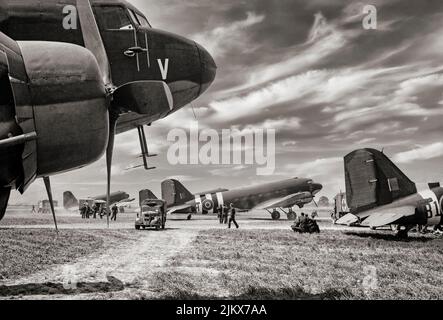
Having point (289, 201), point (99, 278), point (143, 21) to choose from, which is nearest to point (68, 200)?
point (289, 201)

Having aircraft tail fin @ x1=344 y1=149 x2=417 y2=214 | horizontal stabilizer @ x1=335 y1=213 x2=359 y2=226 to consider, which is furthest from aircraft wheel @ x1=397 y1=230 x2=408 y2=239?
horizontal stabilizer @ x1=335 y1=213 x2=359 y2=226

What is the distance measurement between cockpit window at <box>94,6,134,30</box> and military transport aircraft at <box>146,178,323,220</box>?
111ft

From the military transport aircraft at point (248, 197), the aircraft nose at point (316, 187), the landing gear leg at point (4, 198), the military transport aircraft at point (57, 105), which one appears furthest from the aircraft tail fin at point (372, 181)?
the aircraft nose at point (316, 187)

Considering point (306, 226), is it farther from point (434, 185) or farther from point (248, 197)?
point (248, 197)

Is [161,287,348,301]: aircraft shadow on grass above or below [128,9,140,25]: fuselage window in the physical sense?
below

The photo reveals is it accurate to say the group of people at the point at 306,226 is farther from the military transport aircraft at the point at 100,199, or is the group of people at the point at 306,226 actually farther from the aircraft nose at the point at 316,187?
the military transport aircraft at the point at 100,199

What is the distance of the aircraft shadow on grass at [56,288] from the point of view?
24.2 feet

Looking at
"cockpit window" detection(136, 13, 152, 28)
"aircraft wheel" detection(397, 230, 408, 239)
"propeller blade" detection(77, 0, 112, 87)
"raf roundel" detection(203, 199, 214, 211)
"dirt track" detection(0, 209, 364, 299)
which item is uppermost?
"cockpit window" detection(136, 13, 152, 28)

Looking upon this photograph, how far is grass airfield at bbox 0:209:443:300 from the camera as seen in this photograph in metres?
7.46

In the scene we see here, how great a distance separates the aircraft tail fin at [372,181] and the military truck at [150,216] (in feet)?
40.1

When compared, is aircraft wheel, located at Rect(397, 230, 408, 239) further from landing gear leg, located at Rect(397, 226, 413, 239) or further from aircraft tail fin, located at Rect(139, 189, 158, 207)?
aircraft tail fin, located at Rect(139, 189, 158, 207)

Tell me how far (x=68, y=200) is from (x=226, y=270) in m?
73.5
